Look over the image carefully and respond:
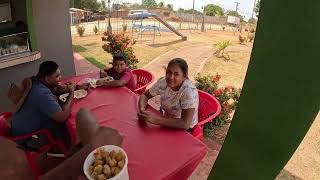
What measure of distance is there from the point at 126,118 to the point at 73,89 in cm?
88

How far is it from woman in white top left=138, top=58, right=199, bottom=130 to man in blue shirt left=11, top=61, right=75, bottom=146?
2.74 ft

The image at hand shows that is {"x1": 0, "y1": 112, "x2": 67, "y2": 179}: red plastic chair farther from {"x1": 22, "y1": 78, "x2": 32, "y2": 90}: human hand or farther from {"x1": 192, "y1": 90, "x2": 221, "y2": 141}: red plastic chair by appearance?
{"x1": 192, "y1": 90, "x2": 221, "y2": 141}: red plastic chair

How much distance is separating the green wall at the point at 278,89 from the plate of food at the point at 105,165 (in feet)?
3.87

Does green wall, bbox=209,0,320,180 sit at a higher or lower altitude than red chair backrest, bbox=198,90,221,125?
higher

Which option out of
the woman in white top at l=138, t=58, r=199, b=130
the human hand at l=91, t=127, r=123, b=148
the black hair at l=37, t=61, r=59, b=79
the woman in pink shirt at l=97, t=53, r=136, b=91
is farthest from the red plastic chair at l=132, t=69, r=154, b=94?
the human hand at l=91, t=127, r=123, b=148

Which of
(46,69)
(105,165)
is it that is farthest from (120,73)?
(105,165)

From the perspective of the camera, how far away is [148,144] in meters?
2.42

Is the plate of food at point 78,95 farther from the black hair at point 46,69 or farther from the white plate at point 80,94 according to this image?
the black hair at point 46,69

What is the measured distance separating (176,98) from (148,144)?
694 millimetres

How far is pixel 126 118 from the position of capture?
288 cm

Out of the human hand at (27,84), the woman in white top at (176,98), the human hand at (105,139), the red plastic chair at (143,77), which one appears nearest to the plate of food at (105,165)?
the human hand at (105,139)

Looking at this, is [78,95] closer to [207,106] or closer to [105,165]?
[207,106]

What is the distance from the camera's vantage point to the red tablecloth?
7.03 feet

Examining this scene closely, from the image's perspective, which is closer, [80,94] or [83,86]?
[80,94]
